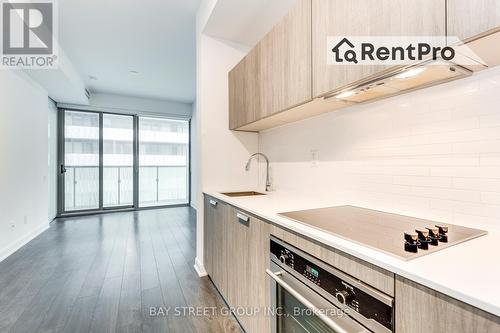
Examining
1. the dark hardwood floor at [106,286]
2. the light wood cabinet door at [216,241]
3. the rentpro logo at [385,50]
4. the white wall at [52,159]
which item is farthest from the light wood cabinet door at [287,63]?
the white wall at [52,159]

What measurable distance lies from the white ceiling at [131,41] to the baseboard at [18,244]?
2.79 meters

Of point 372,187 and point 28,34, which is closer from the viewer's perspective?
point 372,187

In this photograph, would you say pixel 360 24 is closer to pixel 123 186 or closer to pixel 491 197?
pixel 491 197

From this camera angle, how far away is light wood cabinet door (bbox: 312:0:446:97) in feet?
2.81

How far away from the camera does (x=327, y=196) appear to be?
1770mm

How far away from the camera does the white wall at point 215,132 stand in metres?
2.40

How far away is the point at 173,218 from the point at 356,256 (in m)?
4.73

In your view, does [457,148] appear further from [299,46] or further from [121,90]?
[121,90]

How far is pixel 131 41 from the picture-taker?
3096mm

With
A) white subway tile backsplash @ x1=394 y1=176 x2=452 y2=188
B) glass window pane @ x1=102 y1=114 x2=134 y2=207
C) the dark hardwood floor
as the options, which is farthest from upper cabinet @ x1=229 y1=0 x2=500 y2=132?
glass window pane @ x1=102 y1=114 x2=134 y2=207

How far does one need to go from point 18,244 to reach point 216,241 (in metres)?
3.18

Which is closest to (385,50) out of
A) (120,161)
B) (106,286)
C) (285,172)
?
(285,172)

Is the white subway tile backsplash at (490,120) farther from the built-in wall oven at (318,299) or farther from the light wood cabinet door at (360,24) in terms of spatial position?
the built-in wall oven at (318,299)

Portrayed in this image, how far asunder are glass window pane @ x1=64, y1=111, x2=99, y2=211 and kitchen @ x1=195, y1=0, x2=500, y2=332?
4.84 metres
